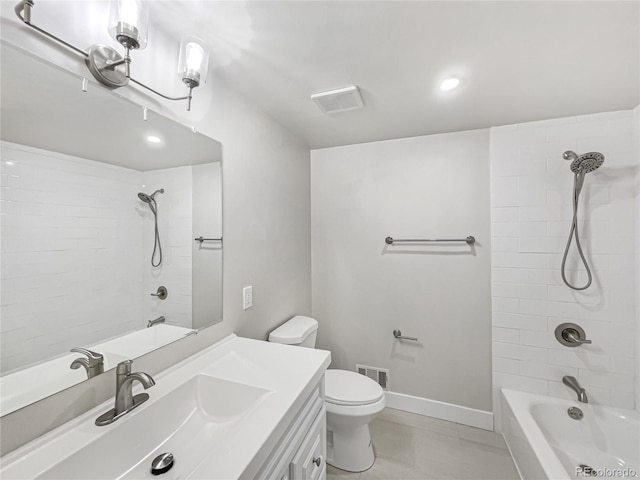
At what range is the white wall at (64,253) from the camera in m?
0.69

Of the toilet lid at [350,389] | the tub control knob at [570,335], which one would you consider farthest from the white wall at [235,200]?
the tub control knob at [570,335]

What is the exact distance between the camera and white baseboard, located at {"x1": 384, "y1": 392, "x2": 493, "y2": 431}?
201 cm

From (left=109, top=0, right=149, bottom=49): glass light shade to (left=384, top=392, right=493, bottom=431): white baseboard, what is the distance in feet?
8.66

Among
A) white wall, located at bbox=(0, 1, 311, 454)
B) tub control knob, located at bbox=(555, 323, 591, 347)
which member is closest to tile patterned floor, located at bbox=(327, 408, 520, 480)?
tub control knob, located at bbox=(555, 323, 591, 347)

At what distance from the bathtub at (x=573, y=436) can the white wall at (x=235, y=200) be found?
1.62 meters

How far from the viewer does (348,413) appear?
1.56 metres

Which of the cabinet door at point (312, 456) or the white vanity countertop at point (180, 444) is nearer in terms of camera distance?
the white vanity countertop at point (180, 444)

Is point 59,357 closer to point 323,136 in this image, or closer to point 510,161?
point 323,136

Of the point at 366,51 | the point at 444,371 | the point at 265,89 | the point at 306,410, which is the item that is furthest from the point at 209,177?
the point at 444,371

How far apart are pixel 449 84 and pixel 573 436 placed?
7.50 ft

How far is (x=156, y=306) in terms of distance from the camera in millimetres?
1082

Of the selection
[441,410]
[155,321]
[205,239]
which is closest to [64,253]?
[155,321]

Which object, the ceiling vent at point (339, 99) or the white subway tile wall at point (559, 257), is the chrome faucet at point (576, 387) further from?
the ceiling vent at point (339, 99)

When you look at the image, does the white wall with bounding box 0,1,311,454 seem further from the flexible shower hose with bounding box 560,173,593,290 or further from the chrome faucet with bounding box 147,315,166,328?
the flexible shower hose with bounding box 560,173,593,290
